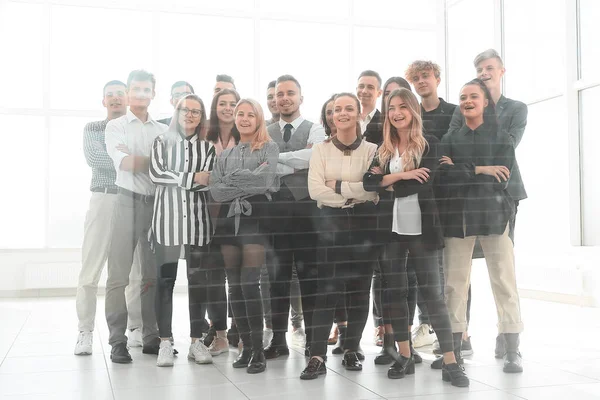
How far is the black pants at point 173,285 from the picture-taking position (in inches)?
75.7

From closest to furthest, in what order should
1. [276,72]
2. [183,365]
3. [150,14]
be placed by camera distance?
1. [150,14]
2. [276,72]
3. [183,365]

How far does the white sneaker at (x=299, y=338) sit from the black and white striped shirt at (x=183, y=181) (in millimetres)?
635

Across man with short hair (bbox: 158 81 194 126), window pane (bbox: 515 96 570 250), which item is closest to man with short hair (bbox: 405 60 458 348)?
window pane (bbox: 515 96 570 250)

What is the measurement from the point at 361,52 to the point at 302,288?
844mm

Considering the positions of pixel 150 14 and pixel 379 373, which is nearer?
pixel 150 14

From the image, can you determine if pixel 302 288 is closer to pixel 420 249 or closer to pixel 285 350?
pixel 285 350

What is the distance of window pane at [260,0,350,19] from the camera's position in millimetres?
1514

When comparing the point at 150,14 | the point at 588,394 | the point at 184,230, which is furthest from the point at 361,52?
the point at 588,394

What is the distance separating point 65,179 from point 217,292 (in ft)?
2.21

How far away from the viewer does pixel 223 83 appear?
1.59m

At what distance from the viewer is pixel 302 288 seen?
6.86 ft

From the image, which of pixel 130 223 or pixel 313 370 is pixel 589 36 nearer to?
pixel 313 370

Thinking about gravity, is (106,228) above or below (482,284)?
above

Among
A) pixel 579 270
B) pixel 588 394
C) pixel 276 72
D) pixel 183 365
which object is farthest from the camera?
pixel 183 365
